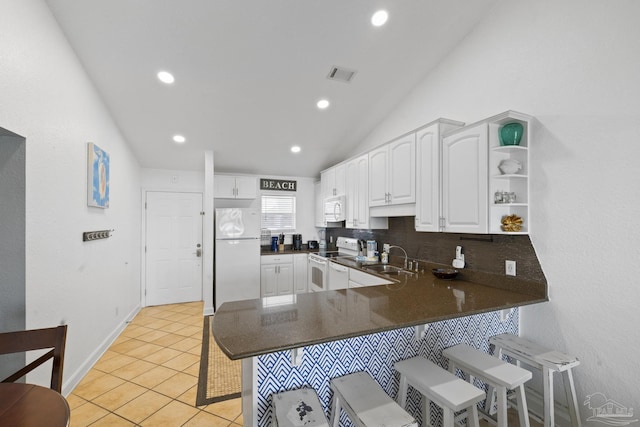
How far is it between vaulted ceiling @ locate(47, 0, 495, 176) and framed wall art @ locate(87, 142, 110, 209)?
64 centimetres

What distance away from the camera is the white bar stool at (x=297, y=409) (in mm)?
1177

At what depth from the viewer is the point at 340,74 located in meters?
2.87

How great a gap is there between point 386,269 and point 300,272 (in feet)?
6.03

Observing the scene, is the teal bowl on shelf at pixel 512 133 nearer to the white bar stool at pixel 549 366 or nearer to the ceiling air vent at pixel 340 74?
the white bar stool at pixel 549 366

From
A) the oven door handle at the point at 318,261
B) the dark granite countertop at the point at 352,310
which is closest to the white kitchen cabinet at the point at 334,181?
the oven door handle at the point at 318,261

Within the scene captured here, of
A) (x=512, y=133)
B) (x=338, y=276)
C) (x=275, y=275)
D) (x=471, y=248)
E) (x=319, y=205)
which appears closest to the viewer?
(x=512, y=133)

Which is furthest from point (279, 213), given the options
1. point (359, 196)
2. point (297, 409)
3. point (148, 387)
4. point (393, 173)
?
point (297, 409)

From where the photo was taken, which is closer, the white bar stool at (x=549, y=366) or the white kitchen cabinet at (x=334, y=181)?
the white bar stool at (x=549, y=366)

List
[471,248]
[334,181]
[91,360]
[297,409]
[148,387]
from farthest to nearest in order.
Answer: [334,181], [91,360], [471,248], [148,387], [297,409]

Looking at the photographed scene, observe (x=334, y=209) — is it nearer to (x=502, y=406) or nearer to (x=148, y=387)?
(x=148, y=387)

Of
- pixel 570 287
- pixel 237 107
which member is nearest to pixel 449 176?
pixel 570 287

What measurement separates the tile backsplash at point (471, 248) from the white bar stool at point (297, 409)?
1.80m

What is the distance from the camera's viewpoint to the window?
506 cm

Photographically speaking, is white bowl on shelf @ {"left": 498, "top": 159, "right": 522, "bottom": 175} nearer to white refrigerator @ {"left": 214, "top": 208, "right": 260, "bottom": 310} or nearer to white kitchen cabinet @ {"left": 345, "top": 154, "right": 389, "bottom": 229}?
white kitchen cabinet @ {"left": 345, "top": 154, "right": 389, "bottom": 229}
